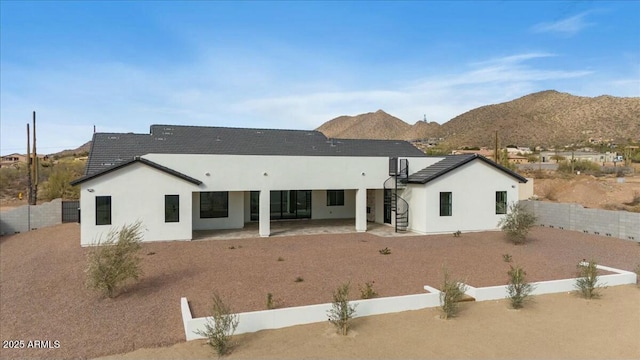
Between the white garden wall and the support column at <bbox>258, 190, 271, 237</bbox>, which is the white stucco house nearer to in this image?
the support column at <bbox>258, 190, 271, 237</bbox>

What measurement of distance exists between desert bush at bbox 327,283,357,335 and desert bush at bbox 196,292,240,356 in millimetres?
1953

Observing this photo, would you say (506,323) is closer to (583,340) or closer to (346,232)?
(583,340)

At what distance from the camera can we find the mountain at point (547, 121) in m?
72.9

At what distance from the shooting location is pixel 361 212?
20.3m

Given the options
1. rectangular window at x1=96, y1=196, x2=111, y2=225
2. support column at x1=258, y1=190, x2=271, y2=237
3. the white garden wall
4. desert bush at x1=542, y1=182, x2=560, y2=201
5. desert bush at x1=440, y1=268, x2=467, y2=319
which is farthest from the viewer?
desert bush at x1=542, y1=182, x2=560, y2=201

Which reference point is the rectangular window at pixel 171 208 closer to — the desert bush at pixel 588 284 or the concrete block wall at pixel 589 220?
the desert bush at pixel 588 284

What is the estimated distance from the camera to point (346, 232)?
19.9 metres

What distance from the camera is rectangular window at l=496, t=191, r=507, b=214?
2125 centimetres

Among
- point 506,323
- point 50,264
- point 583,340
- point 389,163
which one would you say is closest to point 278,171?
point 389,163

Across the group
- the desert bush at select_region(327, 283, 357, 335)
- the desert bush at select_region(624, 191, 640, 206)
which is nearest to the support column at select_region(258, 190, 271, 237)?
the desert bush at select_region(327, 283, 357, 335)

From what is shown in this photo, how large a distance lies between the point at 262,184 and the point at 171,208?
13.1ft

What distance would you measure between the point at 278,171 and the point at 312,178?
1.68m

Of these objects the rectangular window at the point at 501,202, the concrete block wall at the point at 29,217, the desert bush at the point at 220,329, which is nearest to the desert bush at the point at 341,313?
the desert bush at the point at 220,329

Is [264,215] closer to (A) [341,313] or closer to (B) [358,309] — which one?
(B) [358,309]
